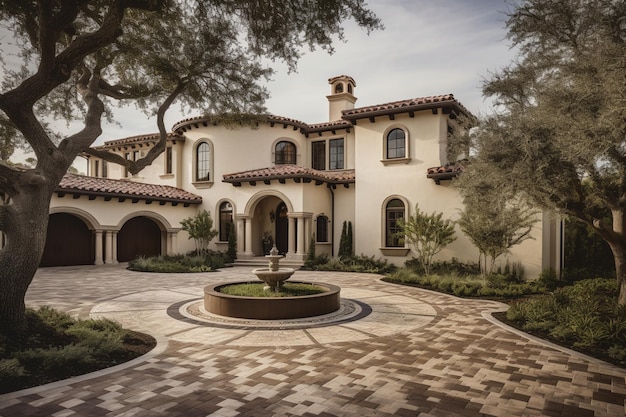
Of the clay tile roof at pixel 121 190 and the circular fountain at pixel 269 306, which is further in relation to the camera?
the clay tile roof at pixel 121 190

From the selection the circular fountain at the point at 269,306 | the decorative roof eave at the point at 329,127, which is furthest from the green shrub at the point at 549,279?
the decorative roof eave at the point at 329,127

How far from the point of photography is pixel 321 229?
70.9 ft

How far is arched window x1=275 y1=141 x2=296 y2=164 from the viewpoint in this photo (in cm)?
2395

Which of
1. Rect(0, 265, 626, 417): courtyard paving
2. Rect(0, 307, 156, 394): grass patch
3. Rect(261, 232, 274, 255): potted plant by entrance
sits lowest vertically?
Rect(0, 265, 626, 417): courtyard paving

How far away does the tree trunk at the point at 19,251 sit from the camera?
6191mm

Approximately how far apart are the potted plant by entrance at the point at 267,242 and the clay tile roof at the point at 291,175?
373cm

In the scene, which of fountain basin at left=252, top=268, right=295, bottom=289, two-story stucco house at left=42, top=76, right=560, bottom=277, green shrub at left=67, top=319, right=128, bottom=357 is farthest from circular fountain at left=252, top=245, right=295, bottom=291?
two-story stucco house at left=42, top=76, right=560, bottom=277

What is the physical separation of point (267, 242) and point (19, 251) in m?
16.9

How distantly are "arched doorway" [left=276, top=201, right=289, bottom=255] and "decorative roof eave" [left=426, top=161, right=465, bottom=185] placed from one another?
9280 mm

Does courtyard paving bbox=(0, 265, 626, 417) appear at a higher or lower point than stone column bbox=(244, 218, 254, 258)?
lower

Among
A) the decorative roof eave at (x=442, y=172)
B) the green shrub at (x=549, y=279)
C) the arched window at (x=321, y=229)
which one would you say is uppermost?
the decorative roof eave at (x=442, y=172)

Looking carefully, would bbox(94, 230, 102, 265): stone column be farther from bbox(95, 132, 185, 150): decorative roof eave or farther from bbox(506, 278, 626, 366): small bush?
bbox(506, 278, 626, 366): small bush

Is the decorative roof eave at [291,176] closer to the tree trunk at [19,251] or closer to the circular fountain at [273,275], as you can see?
the circular fountain at [273,275]

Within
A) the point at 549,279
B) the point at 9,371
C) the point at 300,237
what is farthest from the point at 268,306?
the point at 300,237
